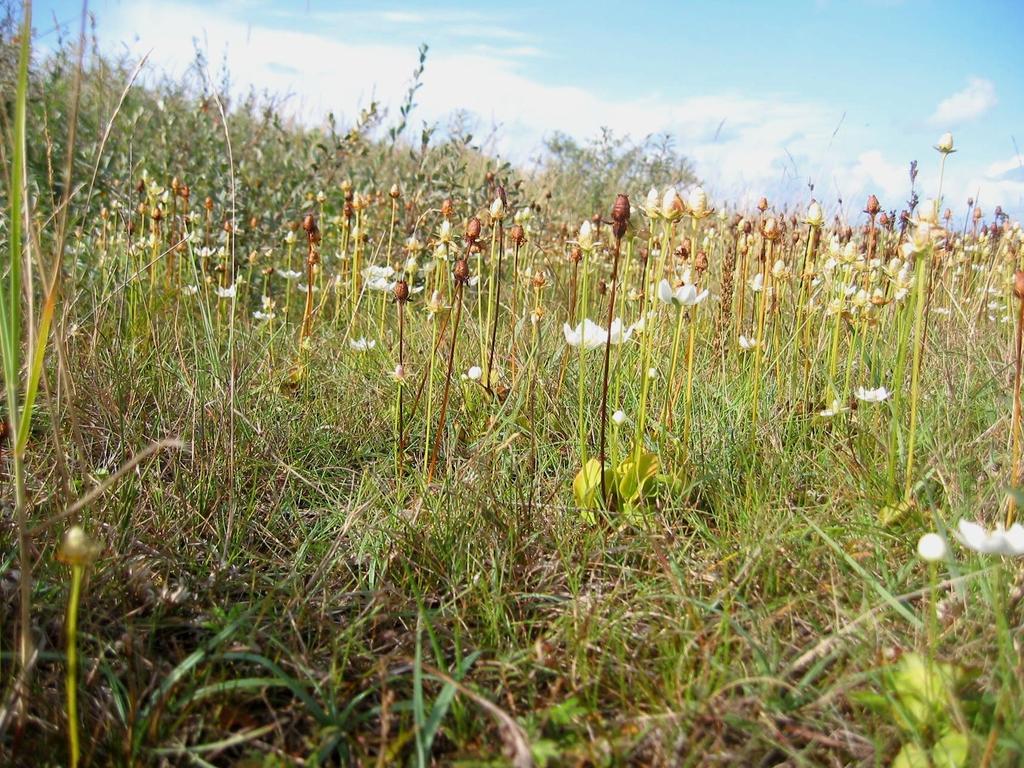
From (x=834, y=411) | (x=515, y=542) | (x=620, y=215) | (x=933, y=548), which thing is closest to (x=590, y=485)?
(x=515, y=542)

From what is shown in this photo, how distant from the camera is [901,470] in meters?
1.69

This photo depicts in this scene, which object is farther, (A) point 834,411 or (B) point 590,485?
(A) point 834,411

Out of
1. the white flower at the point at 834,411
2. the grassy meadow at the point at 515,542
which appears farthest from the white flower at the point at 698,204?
A: the white flower at the point at 834,411

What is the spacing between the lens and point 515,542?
4.91ft

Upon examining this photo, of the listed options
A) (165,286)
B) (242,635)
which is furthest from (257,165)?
(242,635)

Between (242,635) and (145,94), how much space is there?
7784mm

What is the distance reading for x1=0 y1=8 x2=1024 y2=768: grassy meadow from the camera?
1.01 m

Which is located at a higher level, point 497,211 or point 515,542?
point 497,211

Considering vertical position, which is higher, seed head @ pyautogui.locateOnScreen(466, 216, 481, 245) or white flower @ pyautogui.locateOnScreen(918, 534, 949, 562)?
seed head @ pyautogui.locateOnScreen(466, 216, 481, 245)

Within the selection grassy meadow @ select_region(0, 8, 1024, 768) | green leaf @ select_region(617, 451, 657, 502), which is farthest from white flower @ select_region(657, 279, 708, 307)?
green leaf @ select_region(617, 451, 657, 502)

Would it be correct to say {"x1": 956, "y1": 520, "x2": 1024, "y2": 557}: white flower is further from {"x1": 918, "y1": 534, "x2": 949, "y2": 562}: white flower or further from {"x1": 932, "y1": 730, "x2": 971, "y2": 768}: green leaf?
{"x1": 932, "y1": 730, "x2": 971, "y2": 768}: green leaf

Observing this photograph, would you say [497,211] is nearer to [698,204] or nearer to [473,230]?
[473,230]

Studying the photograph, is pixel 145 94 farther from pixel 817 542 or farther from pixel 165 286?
pixel 817 542

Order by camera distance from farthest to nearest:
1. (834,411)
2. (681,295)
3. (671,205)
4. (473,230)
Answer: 1. (834,411)
2. (473,230)
3. (681,295)
4. (671,205)
